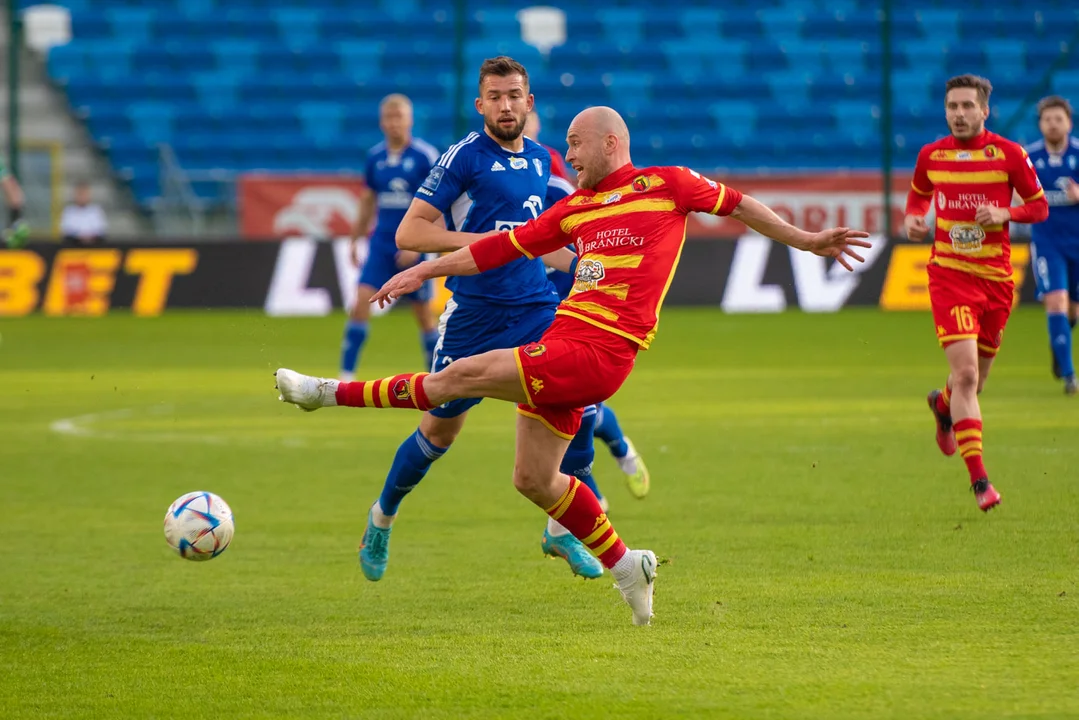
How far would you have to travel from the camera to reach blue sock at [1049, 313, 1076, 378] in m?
13.1

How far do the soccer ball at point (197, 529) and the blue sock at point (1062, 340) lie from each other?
867 centimetres

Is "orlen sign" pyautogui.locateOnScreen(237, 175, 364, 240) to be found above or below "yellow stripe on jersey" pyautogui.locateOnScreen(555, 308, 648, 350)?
below

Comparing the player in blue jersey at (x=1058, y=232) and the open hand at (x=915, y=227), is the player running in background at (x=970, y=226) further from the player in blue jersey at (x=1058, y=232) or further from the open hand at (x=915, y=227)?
the player in blue jersey at (x=1058, y=232)

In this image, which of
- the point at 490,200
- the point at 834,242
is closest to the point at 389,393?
the point at 490,200

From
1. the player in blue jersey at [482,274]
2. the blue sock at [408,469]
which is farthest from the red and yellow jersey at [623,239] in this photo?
the blue sock at [408,469]

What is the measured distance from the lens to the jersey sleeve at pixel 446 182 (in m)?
6.97

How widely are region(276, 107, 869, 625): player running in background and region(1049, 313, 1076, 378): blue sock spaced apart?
773 cm

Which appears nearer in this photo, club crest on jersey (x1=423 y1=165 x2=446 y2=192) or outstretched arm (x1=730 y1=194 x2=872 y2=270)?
outstretched arm (x1=730 y1=194 x2=872 y2=270)

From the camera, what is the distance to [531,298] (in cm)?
707

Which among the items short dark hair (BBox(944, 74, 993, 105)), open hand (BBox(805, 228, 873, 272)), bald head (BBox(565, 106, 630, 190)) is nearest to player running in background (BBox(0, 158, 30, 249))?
short dark hair (BBox(944, 74, 993, 105))

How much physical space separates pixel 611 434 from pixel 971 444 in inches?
75.9

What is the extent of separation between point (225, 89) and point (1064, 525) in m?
23.0

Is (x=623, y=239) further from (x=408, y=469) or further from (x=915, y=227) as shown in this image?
(x=915, y=227)

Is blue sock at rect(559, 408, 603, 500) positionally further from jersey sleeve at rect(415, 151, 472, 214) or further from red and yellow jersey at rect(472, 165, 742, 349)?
red and yellow jersey at rect(472, 165, 742, 349)
